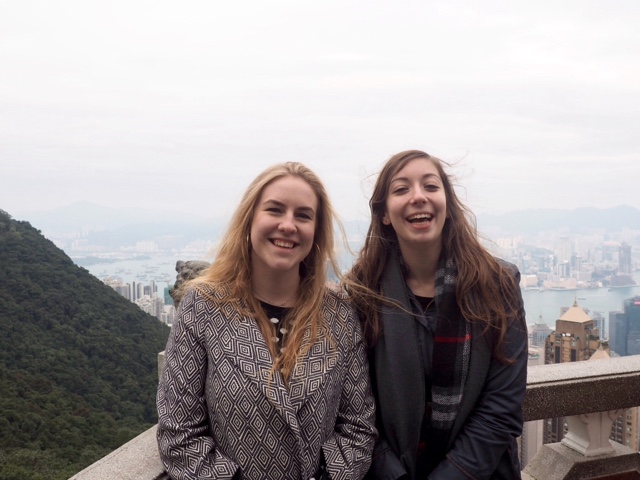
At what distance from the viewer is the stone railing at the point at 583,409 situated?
2830mm

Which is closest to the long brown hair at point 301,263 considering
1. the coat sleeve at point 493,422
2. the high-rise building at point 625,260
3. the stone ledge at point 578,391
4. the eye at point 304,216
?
the eye at point 304,216

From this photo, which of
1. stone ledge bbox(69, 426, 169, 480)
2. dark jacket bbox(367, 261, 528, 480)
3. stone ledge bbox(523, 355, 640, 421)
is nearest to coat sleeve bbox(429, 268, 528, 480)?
dark jacket bbox(367, 261, 528, 480)

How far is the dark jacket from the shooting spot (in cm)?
233

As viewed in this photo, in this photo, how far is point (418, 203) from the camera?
7.86ft

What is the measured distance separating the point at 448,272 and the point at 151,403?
569 inches

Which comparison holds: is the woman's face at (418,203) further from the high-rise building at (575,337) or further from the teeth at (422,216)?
the high-rise building at (575,337)

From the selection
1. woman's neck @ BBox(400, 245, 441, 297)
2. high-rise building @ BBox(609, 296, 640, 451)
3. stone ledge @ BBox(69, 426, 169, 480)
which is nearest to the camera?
stone ledge @ BBox(69, 426, 169, 480)

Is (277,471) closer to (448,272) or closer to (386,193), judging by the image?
(448,272)

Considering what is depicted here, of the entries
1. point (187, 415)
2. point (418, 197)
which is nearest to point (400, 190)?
point (418, 197)

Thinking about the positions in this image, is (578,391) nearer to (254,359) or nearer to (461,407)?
(461,407)

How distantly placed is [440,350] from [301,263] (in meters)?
0.67

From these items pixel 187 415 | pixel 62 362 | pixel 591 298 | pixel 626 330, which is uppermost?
pixel 187 415

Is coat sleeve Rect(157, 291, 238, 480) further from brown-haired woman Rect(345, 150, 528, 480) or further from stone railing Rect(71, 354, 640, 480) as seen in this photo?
stone railing Rect(71, 354, 640, 480)

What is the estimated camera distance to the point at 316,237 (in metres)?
2.46
